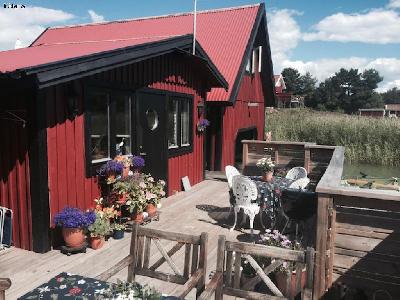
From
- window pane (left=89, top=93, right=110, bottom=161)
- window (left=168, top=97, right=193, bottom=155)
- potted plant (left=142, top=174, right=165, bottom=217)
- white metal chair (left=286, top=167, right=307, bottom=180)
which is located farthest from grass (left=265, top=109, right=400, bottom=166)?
window pane (left=89, top=93, right=110, bottom=161)

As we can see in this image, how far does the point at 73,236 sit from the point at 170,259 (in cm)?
261

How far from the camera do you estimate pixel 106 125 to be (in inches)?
250

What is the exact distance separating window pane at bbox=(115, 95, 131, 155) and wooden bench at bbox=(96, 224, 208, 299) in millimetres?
3681

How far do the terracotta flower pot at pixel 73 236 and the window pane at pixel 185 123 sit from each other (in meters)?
4.79

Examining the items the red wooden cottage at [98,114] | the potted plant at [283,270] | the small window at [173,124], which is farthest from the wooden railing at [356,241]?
the small window at [173,124]

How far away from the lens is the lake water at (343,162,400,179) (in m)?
15.5

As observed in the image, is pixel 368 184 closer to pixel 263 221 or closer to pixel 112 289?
pixel 263 221

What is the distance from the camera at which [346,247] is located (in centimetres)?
390

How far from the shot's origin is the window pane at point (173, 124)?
8.96 metres

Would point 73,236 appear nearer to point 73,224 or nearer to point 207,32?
point 73,224

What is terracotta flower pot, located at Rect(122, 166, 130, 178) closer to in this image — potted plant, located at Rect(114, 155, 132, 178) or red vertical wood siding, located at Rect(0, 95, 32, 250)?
potted plant, located at Rect(114, 155, 132, 178)

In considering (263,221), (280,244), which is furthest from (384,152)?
(280,244)

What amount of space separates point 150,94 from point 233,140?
6100 mm

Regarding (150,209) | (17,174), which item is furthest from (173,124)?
(17,174)
